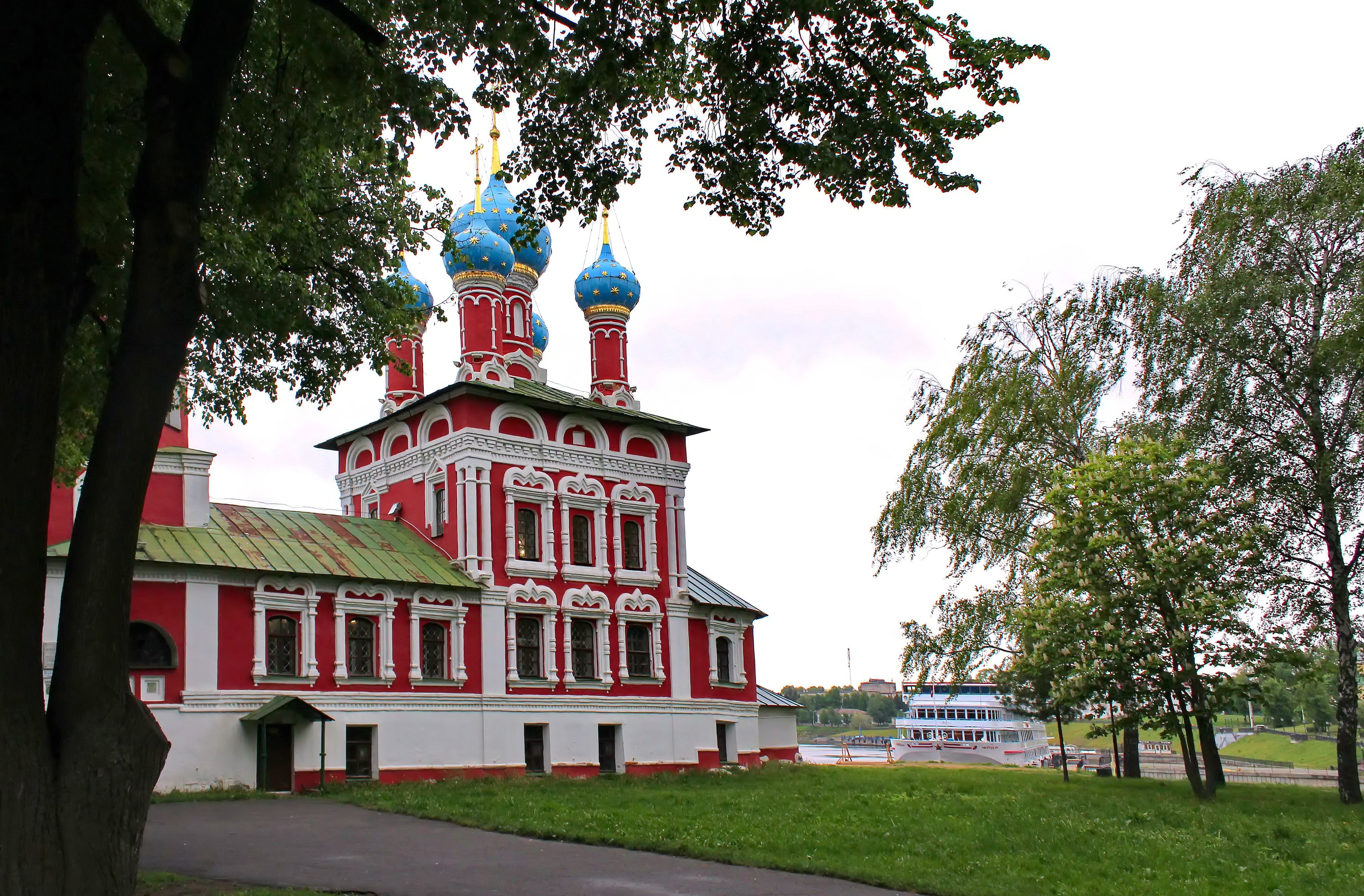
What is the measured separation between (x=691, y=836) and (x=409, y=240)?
27.0ft

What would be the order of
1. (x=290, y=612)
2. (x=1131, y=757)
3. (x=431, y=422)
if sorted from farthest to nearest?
(x=1131, y=757)
(x=431, y=422)
(x=290, y=612)

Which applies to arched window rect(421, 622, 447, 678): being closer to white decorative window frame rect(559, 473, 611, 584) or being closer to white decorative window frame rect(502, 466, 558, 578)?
white decorative window frame rect(502, 466, 558, 578)

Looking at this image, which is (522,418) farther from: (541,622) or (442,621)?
(442,621)

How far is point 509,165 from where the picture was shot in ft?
35.2

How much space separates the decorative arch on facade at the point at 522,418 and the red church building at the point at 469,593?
1.9 inches

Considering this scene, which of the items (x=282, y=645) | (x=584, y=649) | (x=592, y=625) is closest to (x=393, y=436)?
(x=592, y=625)

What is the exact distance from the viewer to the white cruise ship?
205ft

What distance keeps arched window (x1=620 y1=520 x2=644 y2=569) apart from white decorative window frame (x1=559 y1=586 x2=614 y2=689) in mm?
1413

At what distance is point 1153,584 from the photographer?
70.8 ft

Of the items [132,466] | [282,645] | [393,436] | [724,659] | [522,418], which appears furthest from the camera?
[724,659]

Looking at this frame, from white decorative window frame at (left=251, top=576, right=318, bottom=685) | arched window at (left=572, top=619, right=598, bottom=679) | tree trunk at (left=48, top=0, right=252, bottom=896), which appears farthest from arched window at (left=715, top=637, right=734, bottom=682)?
tree trunk at (left=48, top=0, right=252, bottom=896)

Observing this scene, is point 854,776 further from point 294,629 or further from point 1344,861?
point 1344,861

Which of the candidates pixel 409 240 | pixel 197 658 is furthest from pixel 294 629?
pixel 409 240

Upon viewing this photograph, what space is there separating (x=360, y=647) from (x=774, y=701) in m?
14.8
